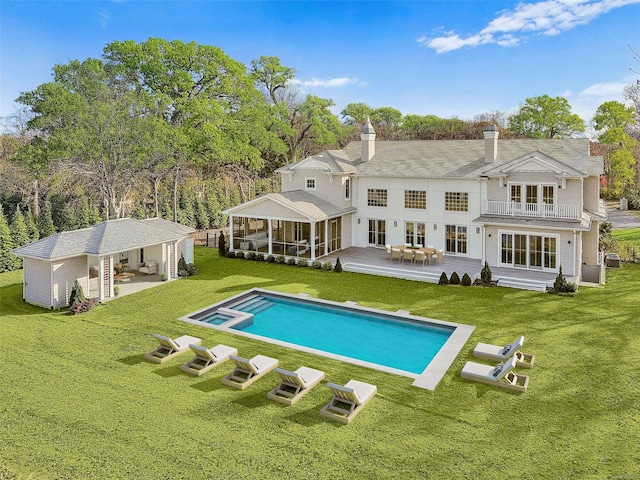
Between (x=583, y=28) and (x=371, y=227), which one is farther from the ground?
(x=583, y=28)

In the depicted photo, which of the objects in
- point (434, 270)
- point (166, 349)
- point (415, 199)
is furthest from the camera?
point (415, 199)

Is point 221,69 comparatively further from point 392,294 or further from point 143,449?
point 143,449

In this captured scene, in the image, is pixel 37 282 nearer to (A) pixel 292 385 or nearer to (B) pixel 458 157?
(A) pixel 292 385

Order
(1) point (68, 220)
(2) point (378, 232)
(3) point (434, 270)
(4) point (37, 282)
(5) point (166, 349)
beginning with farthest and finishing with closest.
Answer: (2) point (378, 232)
(1) point (68, 220)
(3) point (434, 270)
(4) point (37, 282)
(5) point (166, 349)

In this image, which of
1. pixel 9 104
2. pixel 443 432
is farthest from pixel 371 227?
pixel 9 104

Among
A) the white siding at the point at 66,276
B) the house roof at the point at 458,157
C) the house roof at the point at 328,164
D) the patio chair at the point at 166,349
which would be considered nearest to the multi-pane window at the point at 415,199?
the house roof at the point at 458,157

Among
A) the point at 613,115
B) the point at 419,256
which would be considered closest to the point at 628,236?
the point at 419,256
